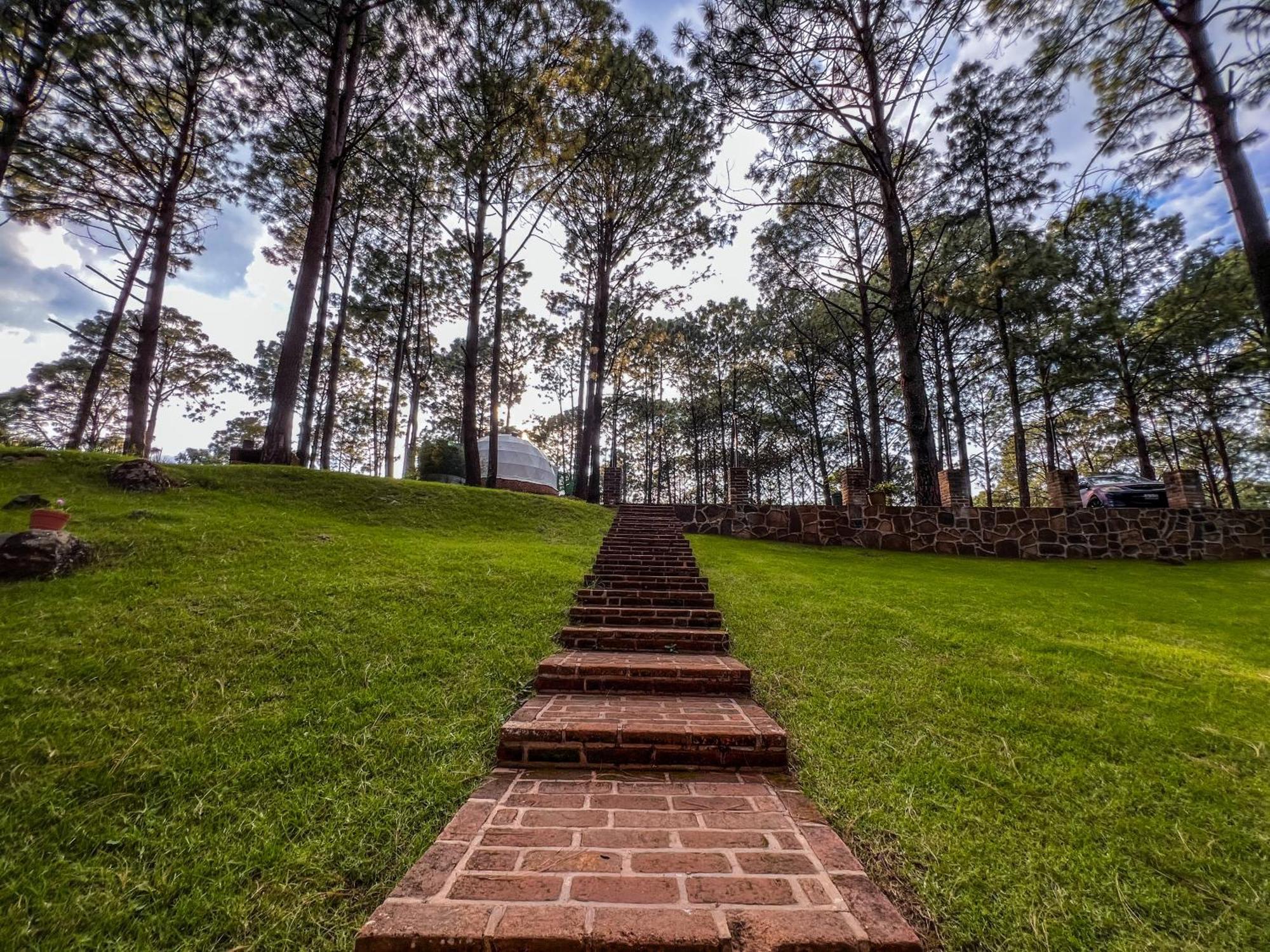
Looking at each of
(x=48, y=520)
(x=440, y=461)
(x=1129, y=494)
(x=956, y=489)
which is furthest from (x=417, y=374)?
(x=1129, y=494)

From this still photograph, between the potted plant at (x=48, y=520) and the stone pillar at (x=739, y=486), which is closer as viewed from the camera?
the potted plant at (x=48, y=520)

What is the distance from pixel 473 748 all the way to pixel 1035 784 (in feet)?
9.52

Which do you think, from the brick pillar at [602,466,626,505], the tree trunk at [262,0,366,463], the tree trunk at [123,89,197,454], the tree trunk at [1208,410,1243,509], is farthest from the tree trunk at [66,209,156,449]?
the tree trunk at [1208,410,1243,509]

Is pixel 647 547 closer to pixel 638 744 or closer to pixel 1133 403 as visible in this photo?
pixel 638 744

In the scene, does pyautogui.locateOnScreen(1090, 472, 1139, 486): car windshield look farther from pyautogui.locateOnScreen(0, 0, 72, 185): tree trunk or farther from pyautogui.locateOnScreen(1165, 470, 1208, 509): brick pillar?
pyautogui.locateOnScreen(0, 0, 72, 185): tree trunk

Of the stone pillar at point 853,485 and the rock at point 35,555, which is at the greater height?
the stone pillar at point 853,485

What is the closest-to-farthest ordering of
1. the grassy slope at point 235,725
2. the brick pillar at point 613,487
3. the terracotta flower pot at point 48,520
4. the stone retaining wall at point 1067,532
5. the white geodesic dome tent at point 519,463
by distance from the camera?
the grassy slope at point 235,725
the terracotta flower pot at point 48,520
the stone retaining wall at point 1067,532
the brick pillar at point 613,487
the white geodesic dome tent at point 519,463

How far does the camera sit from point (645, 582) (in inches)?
247

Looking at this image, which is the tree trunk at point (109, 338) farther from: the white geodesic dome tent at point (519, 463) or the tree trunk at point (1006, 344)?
the tree trunk at point (1006, 344)

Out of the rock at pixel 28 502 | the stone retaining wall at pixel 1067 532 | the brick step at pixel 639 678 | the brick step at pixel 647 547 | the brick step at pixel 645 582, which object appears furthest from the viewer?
the stone retaining wall at pixel 1067 532

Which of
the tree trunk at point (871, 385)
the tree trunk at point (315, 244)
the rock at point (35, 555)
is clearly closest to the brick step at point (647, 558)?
the rock at point (35, 555)

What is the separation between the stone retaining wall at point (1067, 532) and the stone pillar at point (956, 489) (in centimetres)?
22

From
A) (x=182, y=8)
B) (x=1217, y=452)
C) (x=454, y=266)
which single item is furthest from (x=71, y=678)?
(x=1217, y=452)

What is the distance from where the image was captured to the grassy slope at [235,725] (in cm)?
160
